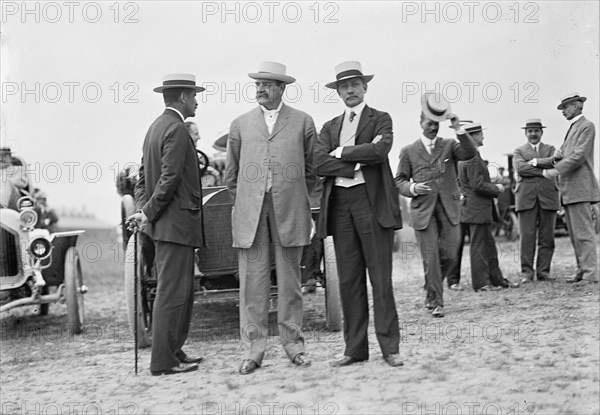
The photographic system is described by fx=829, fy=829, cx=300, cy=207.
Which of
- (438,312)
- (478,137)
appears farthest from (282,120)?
(478,137)

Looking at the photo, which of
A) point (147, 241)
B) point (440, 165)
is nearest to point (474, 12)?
point (440, 165)

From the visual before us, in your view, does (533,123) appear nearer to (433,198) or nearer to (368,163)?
(433,198)

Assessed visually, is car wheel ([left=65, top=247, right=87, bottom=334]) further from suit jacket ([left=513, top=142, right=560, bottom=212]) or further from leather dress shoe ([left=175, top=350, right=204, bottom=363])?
suit jacket ([left=513, top=142, right=560, bottom=212])

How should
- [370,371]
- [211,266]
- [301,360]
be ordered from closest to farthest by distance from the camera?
[370,371] < [301,360] < [211,266]

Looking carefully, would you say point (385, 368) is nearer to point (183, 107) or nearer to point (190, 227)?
point (190, 227)

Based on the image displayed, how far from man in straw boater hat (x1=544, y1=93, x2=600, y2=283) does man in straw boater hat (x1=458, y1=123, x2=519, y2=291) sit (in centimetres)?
95

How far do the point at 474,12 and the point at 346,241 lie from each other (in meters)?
2.16

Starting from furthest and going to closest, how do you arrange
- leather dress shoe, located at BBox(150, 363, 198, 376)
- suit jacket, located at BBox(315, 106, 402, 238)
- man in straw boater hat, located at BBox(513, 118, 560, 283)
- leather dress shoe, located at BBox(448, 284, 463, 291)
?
1. leather dress shoe, located at BBox(448, 284, 463, 291)
2. man in straw boater hat, located at BBox(513, 118, 560, 283)
3. leather dress shoe, located at BBox(150, 363, 198, 376)
4. suit jacket, located at BBox(315, 106, 402, 238)

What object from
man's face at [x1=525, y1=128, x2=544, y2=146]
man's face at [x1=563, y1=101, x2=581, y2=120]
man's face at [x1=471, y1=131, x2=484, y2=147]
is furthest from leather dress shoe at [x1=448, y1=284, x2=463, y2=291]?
man's face at [x1=563, y1=101, x2=581, y2=120]

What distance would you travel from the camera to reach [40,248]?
314 inches

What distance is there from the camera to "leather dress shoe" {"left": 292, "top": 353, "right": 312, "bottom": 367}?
526cm

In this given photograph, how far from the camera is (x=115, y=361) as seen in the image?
621cm

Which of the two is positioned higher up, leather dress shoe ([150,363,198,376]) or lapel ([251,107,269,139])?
lapel ([251,107,269,139])

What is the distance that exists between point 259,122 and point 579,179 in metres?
4.22
